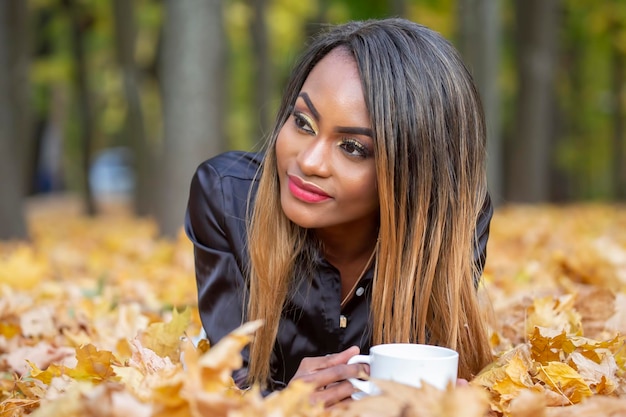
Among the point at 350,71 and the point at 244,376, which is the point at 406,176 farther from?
the point at 244,376

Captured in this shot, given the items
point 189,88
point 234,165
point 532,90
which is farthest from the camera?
point 532,90

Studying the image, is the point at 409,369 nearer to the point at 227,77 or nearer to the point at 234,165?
the point at 234,165

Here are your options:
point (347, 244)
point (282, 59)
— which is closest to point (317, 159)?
point (347, 244)

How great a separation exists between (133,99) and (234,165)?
8.88m

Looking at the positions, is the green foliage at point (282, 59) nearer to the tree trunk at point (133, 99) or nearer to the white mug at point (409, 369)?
the tree trunk at point (133, 99)

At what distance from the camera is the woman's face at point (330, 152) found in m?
2.13

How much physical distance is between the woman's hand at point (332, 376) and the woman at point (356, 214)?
0.05 ft

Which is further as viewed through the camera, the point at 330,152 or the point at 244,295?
the point at 244,295

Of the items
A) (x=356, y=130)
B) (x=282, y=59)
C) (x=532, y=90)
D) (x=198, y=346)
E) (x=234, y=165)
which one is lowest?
(x=198, y=346)

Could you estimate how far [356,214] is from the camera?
2248mm

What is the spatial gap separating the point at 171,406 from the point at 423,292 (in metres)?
0.96

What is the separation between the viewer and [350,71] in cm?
220

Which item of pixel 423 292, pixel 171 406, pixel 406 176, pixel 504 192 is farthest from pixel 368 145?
pixel 504 192

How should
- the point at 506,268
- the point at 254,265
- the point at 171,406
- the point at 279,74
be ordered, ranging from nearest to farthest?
the point at 171,406 → the point at 254,265 → the point at 506,268 → the point at 279,74
